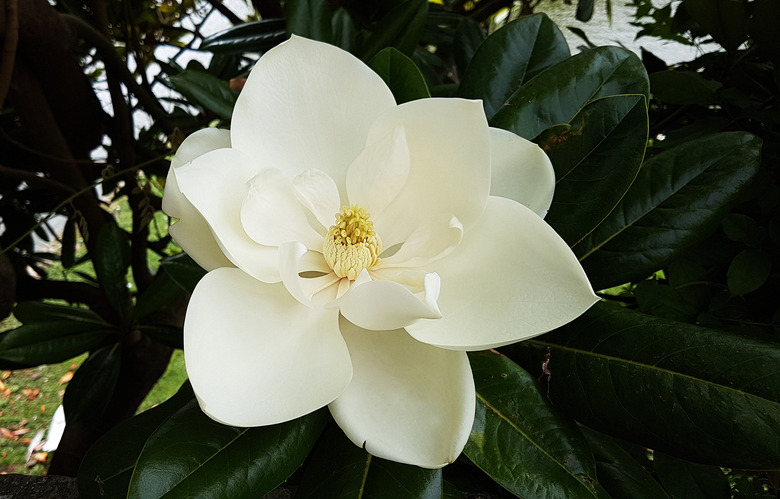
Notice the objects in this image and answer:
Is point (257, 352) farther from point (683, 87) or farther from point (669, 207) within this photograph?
point (683, 87)

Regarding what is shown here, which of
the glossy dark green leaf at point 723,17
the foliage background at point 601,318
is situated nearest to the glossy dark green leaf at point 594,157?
the foliage background at point 601,318

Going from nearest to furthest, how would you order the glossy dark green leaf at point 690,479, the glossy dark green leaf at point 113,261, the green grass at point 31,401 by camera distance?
the glossy dark green leaf at point 690,479
the glossy dark green leaf at point 113,261
the green grass at point 31,401

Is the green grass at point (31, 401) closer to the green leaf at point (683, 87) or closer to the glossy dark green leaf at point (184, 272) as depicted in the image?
the glossy dark green leaf at point (184, 272)

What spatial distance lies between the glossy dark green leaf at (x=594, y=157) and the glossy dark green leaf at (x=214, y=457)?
12.7 inches

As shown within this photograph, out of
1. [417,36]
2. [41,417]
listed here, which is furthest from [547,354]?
[41,417]

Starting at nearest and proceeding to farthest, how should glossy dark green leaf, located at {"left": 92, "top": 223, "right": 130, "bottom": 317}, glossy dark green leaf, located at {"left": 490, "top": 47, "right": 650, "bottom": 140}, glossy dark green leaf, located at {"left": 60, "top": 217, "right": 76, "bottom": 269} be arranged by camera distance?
glossy dark green leaf, located at {"left": 490, "top": 47, "right": 650, "bottom": 140}
glossy dark green leaf, located at {"left": 92, "top": 223, "right": 130, "bottom": 317}
glossy dark green leaf, located at {"left": 60, "top": 217, "right": 76, "bottom": 269}

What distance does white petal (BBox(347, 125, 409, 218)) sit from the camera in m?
0.54

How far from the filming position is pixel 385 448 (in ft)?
1.49

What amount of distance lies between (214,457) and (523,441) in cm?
26

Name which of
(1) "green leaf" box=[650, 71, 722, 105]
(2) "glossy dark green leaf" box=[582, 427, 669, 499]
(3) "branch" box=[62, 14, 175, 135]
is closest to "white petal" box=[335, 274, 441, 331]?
(2) "glossy dark green leaf" box=[582, 427, 669, 499]

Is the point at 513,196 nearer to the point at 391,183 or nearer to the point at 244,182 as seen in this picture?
the point at 391,183

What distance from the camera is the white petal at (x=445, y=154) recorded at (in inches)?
19.9

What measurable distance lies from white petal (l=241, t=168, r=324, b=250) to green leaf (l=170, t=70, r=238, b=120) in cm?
42

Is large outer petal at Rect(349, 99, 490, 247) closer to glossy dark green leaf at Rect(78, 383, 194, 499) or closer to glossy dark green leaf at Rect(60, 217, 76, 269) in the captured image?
glossy dark green leaf at Rect(78, 383, 194, 499)
